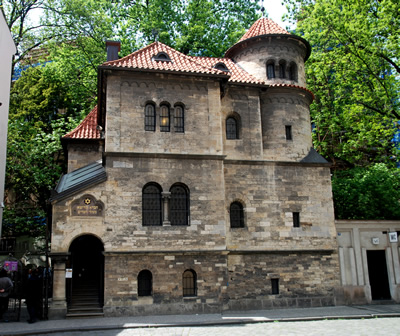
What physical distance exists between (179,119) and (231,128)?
9.95 feet

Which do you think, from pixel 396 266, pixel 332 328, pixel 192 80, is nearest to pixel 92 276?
pixel 192 80

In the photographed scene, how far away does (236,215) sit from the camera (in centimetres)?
2017

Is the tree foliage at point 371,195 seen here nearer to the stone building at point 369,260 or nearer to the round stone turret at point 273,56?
the stone building at point 369,260

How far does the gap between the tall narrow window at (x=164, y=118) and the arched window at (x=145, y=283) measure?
6.37 m

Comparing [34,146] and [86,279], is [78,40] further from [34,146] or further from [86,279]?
[86,279]

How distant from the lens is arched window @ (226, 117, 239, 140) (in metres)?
21.2

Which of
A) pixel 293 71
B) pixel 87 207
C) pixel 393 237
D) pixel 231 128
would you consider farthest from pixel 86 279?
pixel 393 237

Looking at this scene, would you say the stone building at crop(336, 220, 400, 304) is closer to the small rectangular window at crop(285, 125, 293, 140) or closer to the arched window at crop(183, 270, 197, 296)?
the small rectangular window at crop(285, 125, 293, 140)

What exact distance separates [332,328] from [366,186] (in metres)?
13.5

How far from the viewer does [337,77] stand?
26.3 metres

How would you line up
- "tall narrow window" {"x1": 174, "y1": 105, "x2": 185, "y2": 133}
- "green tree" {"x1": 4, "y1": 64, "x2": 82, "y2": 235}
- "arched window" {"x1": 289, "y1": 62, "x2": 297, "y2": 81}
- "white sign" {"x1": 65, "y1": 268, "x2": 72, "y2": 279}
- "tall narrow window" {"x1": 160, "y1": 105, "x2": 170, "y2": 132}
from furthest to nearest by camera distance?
"green tree" {"x1": 4, "y1": 64, "x2": 82, "y2": 235} → "arched window" {"x1": 289, "y1": 62, "x2": 297, "y2": 81} → "tall narrow window" {"x1": 174, "y1": 105, "x2": 185, "y2": 133} → "tall narrow window" {"x1": 160, "y1": 105, "x2": 170, "y2": 132} → "white sign" {"x1": 65, "y1": 268, "x2": 72, "y2": 279}

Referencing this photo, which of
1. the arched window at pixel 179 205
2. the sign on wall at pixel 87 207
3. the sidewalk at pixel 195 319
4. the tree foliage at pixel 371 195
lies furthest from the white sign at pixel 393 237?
the sign on wall at pixel 87 207

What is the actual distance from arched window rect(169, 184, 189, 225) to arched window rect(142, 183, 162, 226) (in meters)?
0.53

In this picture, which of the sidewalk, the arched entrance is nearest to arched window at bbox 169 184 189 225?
the arched entrance
